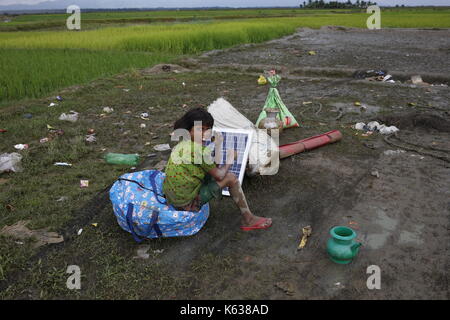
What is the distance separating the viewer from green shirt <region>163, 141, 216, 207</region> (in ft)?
8.00

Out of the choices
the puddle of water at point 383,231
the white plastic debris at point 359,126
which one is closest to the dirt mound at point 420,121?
the white plastic debris at point 359,126

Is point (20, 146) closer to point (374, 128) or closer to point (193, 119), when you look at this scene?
point (193, 119)

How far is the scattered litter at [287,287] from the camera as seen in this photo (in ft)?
6.80

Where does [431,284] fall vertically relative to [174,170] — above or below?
below

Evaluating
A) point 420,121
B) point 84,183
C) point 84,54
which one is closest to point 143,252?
point 84,183

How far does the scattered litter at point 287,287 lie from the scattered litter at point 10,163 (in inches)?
117

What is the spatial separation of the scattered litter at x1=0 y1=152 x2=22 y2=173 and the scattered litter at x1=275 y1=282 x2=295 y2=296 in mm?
2960

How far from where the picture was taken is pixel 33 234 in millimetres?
2666

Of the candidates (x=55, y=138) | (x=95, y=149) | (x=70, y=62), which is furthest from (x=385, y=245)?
(x=70, y=62)

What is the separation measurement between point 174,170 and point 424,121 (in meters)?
3.81

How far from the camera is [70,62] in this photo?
882 cm

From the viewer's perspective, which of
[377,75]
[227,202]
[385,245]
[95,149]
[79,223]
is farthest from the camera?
[377,75]

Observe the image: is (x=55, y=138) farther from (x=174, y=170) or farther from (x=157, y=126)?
(x=174, y=170)
